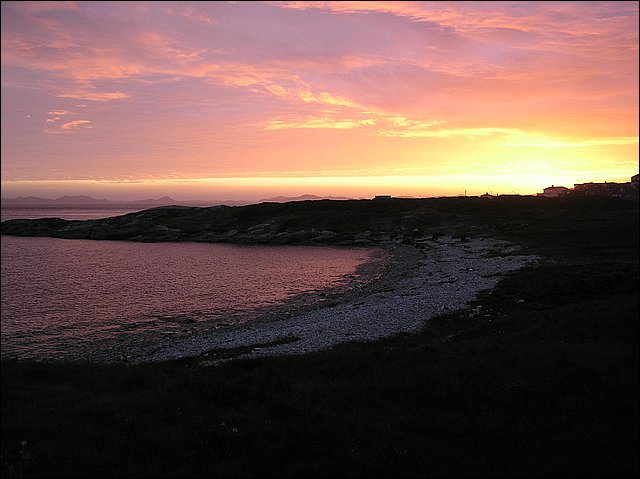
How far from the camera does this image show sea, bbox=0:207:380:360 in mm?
34000

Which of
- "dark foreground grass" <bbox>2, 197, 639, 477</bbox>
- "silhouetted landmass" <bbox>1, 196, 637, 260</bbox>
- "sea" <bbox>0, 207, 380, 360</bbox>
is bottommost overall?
"sea" <bbox>0, 207, 380, 360</bbox>

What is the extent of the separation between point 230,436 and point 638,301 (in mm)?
19241

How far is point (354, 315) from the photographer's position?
32875mm

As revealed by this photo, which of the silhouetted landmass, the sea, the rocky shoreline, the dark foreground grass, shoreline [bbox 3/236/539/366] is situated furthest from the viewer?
the silhouetted landmass

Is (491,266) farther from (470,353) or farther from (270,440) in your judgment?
(270,440)

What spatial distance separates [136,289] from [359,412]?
47529 mm

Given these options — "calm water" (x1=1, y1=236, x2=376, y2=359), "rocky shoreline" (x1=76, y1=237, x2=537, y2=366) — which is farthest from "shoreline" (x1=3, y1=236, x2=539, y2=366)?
"calm water" (x1=1, y1=236, x2=376, y2=359)

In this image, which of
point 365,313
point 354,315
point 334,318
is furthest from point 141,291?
point 365,313

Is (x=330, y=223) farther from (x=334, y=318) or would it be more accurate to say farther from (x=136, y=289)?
(x=334, y=318)

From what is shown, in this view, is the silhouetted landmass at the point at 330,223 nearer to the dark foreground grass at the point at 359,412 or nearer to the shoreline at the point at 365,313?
the shoreline at the point at 365,313

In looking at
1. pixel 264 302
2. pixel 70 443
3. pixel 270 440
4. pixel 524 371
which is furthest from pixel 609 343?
pixel 264 302

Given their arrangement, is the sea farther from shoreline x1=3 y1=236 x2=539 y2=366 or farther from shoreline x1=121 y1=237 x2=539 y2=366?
shoreline x1=121 y1=237 x2=539 y2=366

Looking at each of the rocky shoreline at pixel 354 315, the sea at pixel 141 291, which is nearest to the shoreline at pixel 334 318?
the rocky shoreline at pixel 354 315

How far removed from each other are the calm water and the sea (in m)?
0.10
